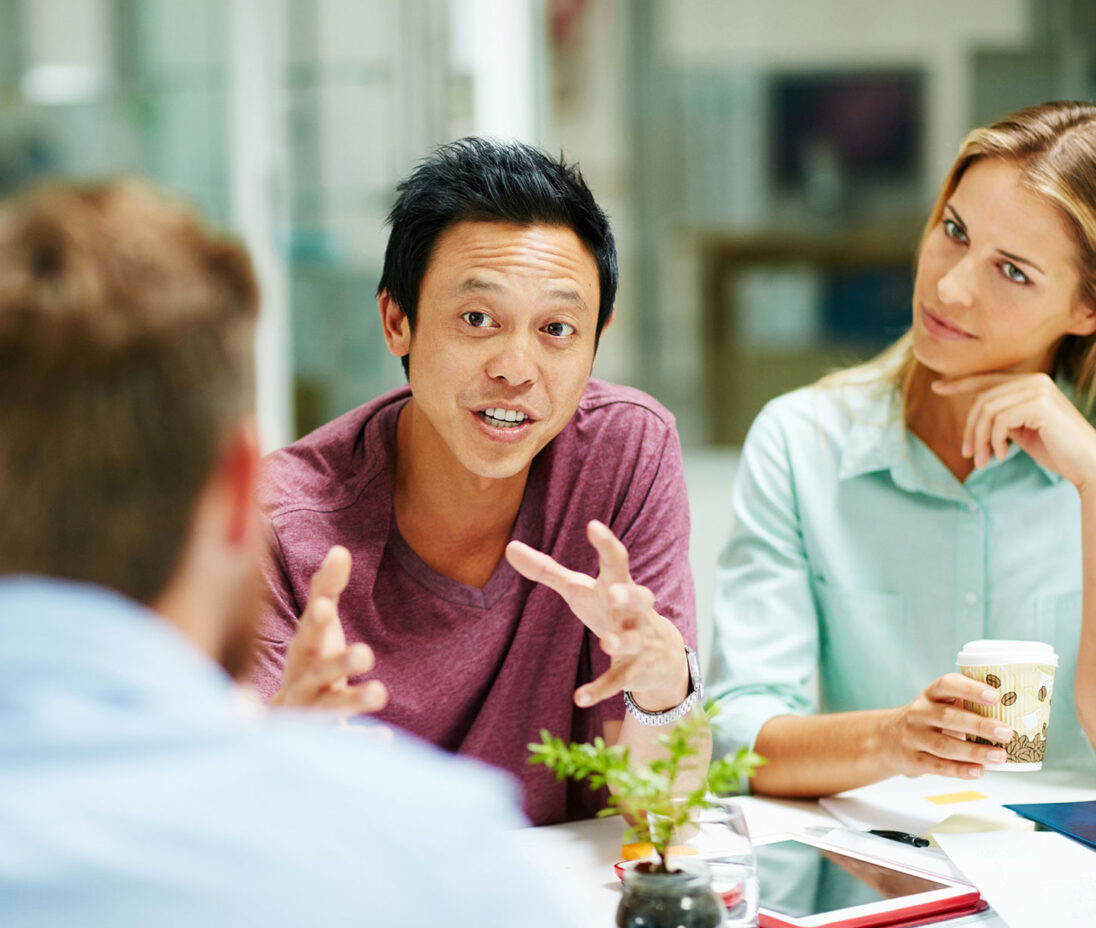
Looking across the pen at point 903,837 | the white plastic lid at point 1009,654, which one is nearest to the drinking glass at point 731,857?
the pen at point 903,837

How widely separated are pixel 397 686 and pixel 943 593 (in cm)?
86

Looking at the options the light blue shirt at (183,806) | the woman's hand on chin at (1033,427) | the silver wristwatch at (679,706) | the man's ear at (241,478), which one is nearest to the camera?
the light blue shirt at (183,806)

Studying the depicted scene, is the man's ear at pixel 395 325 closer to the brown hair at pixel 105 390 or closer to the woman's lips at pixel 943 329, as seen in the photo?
the woman's lips at pixel 943 329

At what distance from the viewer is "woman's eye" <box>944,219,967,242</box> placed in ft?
5.88

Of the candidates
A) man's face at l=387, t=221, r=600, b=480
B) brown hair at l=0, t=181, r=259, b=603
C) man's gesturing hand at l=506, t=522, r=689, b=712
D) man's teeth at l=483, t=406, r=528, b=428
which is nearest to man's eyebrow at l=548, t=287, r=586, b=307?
man's face at l=387, t=221, r=600, b=480

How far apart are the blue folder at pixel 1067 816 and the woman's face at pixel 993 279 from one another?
0.65 meters

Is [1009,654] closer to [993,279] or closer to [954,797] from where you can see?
[954,797]

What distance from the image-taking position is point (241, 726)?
0.62 m

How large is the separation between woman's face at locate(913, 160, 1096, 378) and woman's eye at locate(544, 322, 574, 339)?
0.58 metres

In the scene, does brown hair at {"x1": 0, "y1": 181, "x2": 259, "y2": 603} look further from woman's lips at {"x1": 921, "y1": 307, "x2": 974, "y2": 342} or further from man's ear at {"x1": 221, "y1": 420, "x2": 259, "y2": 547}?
woman's lips at {"x1": 921, "y1": 307, "x2": 974, "y2": 342}

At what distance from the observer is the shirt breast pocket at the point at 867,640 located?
1.85 meters

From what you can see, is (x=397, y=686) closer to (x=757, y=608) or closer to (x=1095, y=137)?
(x=757, y=608)

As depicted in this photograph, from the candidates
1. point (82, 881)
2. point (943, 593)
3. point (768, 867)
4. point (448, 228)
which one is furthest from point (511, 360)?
point (82, 881)

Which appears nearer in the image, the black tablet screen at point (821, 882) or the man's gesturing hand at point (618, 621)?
the black tablet screen at point (821, 882)
